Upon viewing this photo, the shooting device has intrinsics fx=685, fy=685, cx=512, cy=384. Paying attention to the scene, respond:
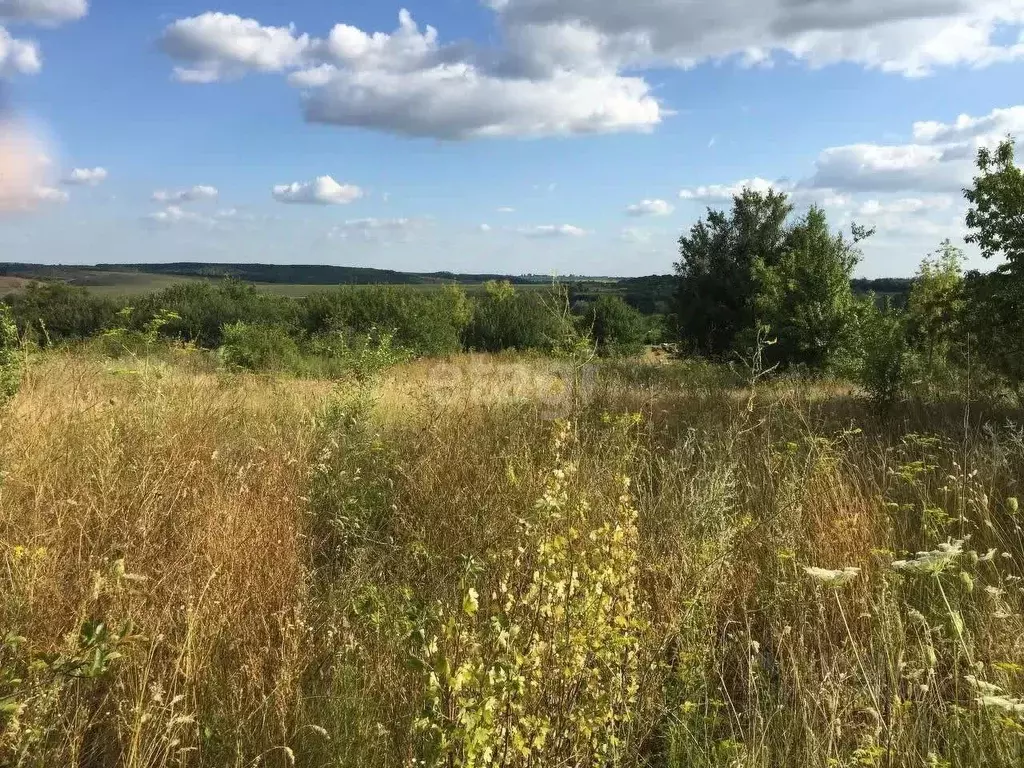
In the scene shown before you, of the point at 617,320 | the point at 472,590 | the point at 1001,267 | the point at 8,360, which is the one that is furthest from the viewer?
the point at 617,320

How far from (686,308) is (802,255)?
6.23 meters

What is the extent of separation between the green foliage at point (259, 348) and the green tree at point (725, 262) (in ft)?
35.6

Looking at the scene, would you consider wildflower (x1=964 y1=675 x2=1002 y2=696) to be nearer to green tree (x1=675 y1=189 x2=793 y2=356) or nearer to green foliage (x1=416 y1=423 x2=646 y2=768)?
green foliage (x1=416 y1=423 x2=646 y2=768)

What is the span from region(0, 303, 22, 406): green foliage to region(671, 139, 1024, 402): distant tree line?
16.4 ft

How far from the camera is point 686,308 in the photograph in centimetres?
1948

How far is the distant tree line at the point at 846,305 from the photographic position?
766cm

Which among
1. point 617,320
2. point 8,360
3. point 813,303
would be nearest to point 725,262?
point 813,303

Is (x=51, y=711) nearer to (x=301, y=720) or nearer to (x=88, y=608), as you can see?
(x=88, y=608)

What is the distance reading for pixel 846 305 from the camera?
43.5 ft

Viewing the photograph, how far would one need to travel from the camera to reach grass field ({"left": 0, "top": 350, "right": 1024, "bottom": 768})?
1775 mm

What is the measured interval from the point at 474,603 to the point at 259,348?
17.9 meters

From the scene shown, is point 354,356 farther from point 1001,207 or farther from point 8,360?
point 1001,207

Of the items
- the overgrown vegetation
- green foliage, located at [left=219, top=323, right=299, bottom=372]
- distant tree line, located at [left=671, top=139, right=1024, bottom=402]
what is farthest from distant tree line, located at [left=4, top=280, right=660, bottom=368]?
the overgrown vegetation

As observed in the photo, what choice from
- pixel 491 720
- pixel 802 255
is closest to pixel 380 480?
pixel 491 720
